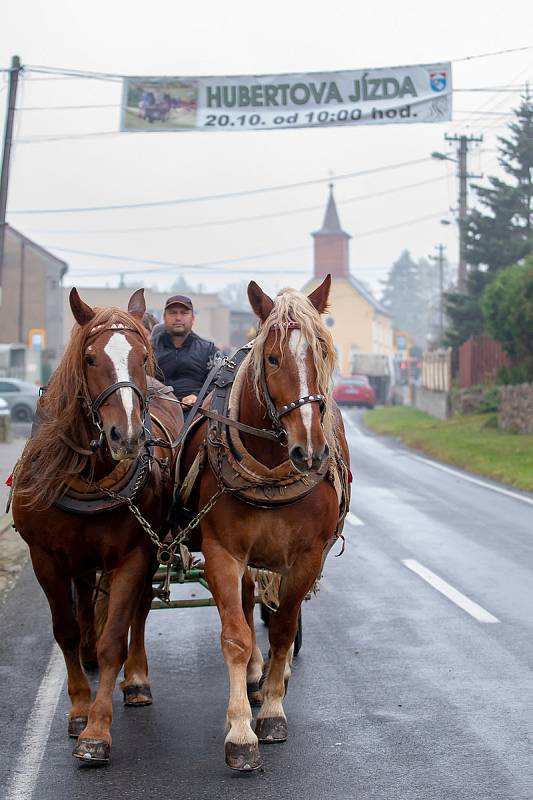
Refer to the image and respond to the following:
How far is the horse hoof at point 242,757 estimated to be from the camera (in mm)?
5398

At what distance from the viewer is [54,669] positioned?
7508mm

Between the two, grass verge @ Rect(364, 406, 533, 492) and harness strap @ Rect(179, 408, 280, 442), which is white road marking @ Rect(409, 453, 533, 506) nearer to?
grass verge @ Rect(364, 406, 533, 492)

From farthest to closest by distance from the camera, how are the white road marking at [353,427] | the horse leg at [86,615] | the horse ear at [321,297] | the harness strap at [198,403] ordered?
the white road marking at [353,427] → the harness strap at [198,403] → the horse leg at [86,615] → the horse ear at [321,297]

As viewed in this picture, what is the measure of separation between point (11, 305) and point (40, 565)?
65.8 metres

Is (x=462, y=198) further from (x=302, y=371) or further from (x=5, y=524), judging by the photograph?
(x=302, y=371)

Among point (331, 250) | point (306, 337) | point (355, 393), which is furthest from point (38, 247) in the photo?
point (306, 337)

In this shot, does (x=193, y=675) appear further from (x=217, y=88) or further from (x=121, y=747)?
(x=217, y=88)

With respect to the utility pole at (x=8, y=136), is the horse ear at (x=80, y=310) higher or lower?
lower

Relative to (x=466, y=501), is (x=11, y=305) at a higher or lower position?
higher

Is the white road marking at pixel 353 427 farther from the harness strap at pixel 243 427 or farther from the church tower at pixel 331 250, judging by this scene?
the church tower at pixel 331 250

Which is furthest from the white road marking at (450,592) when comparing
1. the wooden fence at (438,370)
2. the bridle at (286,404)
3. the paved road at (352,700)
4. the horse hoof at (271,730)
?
the wooden fence at (438,370)

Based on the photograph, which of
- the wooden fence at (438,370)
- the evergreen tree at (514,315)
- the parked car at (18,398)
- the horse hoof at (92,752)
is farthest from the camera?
the parked car at (18,398)

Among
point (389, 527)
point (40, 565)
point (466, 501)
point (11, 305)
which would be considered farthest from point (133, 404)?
point (11, 305)

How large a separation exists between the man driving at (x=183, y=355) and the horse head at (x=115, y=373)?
276 cm
